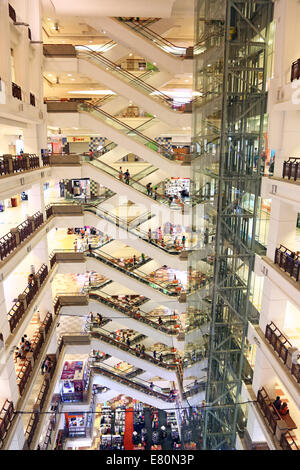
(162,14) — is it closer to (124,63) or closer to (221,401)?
(124,63)

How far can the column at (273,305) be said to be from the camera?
7457mm

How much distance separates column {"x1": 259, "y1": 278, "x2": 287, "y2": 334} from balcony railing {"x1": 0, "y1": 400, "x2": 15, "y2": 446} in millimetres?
5462

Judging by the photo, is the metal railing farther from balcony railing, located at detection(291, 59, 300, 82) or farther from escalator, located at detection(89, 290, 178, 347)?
balcony railing, located at detection(291, 59, 300, 82)

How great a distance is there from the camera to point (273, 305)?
297 inches

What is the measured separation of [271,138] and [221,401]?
21.8 feet

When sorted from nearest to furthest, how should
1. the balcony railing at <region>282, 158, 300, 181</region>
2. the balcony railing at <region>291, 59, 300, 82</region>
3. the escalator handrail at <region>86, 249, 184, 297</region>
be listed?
the balcony railing at <region>291, 59, 300, 82</region> < the balcony railing at <region>282, 158, 300, 181</region> < the escalator handrail at <region>86, 249, 184, 297</region>

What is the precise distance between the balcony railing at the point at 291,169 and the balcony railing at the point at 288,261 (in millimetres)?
1430

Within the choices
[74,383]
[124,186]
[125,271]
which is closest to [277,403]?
[125,271]

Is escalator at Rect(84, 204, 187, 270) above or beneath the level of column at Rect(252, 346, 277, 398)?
above

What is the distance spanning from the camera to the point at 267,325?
752 centimetres

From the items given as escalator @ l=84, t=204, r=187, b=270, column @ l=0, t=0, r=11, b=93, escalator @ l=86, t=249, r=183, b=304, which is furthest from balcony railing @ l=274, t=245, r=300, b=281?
column @ l=0, t=0, r=11, b=93

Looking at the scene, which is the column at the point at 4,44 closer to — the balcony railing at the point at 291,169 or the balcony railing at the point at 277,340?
the balcony railing at the point at 291,169

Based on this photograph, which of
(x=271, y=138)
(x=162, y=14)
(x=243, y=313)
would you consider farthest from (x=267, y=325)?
(x=162, y=14)

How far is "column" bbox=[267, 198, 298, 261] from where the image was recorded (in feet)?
23.4
